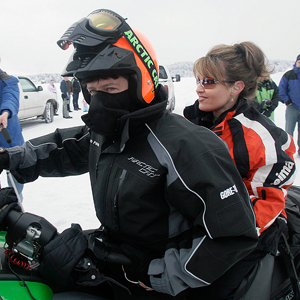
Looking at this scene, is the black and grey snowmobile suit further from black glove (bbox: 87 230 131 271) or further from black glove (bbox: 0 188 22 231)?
black glove (bbox: 0 188 22 231)

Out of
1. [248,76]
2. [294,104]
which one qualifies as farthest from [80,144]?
[294,104]

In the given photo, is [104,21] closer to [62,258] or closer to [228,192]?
[228,192]

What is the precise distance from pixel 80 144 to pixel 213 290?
3.77ft

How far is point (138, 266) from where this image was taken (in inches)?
49.4

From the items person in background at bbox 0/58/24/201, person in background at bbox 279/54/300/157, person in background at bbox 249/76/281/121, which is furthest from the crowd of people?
person in background at bbox 279/54/300/157

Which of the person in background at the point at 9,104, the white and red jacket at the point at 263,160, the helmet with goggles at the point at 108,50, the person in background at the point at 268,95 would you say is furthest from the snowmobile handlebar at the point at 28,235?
the person in background at the point at 268,95

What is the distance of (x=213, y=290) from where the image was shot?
1388 millimetres

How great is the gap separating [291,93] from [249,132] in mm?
4498

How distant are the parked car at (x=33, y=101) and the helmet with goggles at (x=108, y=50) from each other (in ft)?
27.6

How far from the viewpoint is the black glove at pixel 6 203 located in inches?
46.5

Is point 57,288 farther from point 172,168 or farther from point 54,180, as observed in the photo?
point 54,180

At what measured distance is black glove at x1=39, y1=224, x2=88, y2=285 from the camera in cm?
112

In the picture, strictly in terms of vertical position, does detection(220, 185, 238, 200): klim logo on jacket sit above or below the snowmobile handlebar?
above

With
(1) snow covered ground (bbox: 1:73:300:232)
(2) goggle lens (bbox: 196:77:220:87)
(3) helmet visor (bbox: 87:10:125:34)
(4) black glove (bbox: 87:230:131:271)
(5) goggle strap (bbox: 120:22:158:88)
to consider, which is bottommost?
(1) snow covered ground (bbox: 1:73:300:232)
